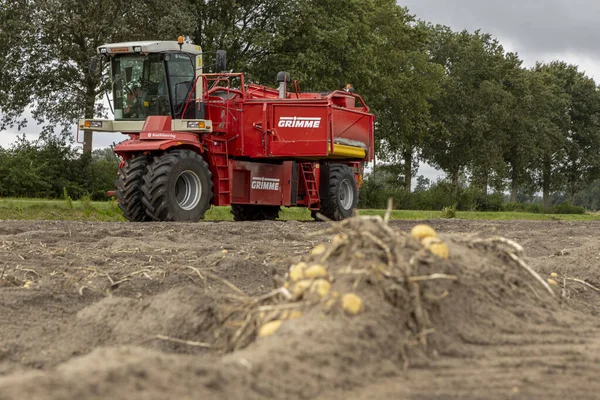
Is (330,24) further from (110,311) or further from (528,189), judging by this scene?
(528,189)

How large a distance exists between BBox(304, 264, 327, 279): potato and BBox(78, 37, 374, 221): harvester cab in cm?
951

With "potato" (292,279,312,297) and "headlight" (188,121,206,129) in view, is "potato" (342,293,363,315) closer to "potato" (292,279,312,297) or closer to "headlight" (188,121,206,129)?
"potato" (292,279,312,297)

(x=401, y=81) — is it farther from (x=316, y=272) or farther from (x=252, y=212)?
(x=316, y=272)

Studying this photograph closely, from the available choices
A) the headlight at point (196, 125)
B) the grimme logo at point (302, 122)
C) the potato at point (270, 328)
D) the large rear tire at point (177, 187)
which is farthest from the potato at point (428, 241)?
the grimme logo at point (302, 122)

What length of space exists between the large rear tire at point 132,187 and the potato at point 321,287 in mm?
10033

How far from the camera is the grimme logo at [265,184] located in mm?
15484

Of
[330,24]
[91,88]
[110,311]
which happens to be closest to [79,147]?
[91,88]

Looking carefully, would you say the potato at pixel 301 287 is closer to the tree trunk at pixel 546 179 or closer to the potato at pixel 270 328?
the potato at pixel 270 328

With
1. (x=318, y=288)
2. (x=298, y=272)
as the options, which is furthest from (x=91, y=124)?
(x=318, y=288)

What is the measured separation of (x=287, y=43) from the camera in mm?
29688

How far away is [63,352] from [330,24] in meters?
27.3

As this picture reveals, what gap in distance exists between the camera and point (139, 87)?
1477 centimetres

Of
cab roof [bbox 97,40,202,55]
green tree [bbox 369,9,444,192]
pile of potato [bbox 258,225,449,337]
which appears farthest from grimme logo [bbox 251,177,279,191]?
green tree [bbox 369,9,444,192]

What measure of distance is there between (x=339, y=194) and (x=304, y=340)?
14.3 m
